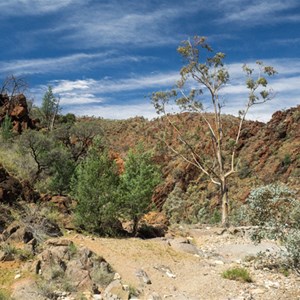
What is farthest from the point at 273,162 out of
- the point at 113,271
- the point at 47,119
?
the point at 113,271

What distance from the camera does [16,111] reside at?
126 ft

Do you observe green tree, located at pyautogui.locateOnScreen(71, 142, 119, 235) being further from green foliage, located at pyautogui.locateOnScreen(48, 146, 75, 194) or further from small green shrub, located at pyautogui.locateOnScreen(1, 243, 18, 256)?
green foliage, located at pyautogui.locateOnScreen(48, 146, 75, 194)

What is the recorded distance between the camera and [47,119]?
162 ft

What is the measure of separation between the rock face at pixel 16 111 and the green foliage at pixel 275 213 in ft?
94.3

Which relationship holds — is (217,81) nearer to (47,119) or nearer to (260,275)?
(260,275)

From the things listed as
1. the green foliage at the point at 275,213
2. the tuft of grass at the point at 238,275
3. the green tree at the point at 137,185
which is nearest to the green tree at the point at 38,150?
the green tree at the point at 137,185

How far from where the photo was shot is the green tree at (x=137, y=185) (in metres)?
16.8

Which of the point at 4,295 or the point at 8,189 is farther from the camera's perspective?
the point at 8,189

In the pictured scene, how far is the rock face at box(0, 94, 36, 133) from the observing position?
37.5 meters

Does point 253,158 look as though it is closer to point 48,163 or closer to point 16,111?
point 16,111

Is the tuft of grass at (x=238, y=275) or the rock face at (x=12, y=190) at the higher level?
the rock face at (x=12, y=190)

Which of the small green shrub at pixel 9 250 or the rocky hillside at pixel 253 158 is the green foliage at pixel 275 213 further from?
the rocky hillside at pixel 253 158

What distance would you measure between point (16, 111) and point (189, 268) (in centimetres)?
2993

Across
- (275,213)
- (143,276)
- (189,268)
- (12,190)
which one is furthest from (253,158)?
(143,276)
